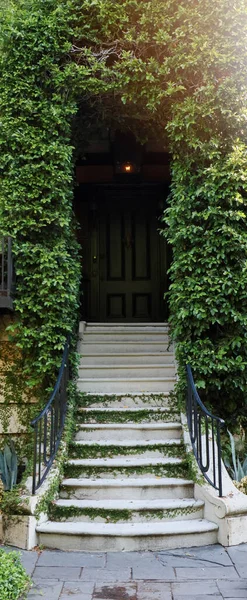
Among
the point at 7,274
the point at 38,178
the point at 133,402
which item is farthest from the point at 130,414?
the point at 38,178

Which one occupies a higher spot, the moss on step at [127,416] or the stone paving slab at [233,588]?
the moss on step at [127,416]

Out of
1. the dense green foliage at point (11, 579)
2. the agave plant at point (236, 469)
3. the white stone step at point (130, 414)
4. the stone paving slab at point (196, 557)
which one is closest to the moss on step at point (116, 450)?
the white stone step at point (130, 414)

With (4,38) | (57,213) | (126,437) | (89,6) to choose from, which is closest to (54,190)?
(57,213)

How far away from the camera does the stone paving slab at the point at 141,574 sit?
10.9 ft

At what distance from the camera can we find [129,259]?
8.68 metres

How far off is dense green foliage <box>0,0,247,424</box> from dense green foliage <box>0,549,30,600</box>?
2426 millimetres

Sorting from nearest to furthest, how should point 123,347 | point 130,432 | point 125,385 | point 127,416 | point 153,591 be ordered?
point 153,591
point 130,432
point 127,416
point 125,385
point 123,347

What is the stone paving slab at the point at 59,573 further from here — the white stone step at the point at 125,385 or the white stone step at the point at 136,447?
the white stone step at the point at 125,385

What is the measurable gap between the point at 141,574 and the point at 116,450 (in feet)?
5.09

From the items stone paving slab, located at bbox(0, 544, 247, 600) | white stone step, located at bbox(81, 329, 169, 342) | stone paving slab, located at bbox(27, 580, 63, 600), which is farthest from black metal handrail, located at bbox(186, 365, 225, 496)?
white stone step, located at bbox(81, 329, 169, 342)

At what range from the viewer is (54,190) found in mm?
5758

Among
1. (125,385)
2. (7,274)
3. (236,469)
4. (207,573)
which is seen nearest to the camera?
(207,573)

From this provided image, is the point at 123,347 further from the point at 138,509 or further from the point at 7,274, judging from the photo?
the point at 138,509

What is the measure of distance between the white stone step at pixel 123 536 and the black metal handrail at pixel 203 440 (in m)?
0.40
